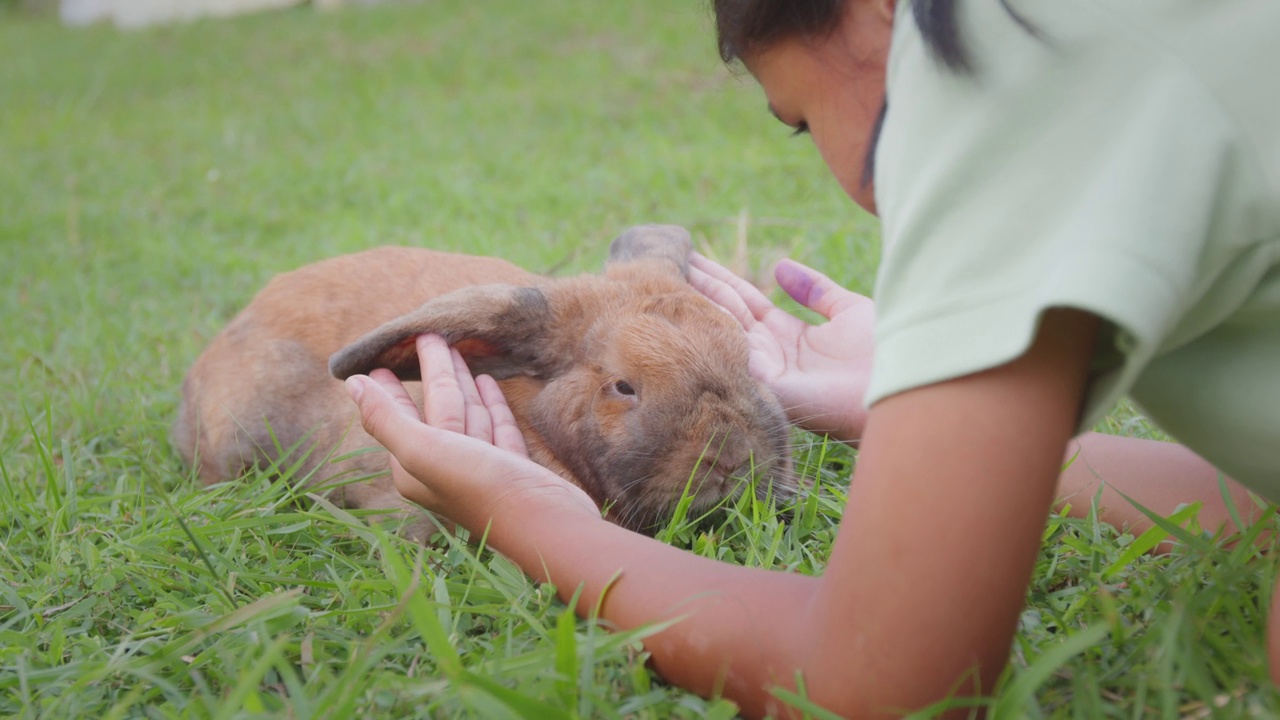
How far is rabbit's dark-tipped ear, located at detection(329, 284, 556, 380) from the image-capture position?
2773 mm

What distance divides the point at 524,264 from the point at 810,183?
2051 mm

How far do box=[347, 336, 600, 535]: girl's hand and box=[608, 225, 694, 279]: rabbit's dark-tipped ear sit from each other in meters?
0.76

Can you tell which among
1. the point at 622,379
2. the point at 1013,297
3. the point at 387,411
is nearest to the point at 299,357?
the point at 387,411

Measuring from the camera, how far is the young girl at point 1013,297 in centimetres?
134

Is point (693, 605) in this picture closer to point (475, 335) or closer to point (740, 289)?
point (475, 335)

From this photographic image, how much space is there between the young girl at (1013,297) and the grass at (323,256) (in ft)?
0.66

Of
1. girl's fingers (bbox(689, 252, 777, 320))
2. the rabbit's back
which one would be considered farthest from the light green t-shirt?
the rabbit's back

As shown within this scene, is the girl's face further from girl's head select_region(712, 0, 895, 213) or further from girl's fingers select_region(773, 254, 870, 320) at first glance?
girl's fingers select_region(773, 254, 870, 320)

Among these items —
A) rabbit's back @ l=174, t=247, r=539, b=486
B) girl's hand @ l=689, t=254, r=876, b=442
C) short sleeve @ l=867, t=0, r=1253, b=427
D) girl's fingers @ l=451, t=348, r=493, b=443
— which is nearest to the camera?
short sleeve @ l=867, t=0, r=1253, b=427

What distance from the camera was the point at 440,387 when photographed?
2.69 metres

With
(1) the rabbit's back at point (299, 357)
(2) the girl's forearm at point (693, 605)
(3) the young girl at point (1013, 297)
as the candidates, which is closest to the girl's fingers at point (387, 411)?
(2) the girl's forearm at point (693, 605)

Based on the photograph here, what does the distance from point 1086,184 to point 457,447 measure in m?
1.44

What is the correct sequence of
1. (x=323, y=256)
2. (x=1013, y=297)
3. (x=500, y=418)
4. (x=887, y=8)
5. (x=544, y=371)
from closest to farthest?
(x=1013, y=297) < (x=887, y=8) < (x=500, y=418) < (x=544, y=371) < (x=323, y=256)

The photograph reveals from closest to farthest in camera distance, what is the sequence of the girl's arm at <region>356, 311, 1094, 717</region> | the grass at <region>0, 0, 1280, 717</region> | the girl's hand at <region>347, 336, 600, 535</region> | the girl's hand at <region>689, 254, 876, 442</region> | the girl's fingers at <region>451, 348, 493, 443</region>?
the girl's arm at <region>356, 311, 1094, 717</region> → the grass at <region>0, 0, 1280, 717</region> → the girl's hand at <region>347, 336, 600, 535</region> → the girl's fingers at <region>451, 348, 493, 443</region> → the girl's hand at <region>689, 254, 876, 442</region>
